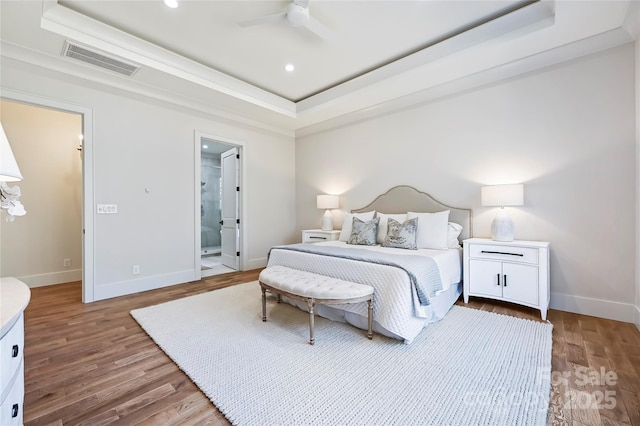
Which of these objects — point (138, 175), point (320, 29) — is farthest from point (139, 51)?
point (320, 29)

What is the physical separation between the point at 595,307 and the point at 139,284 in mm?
5434

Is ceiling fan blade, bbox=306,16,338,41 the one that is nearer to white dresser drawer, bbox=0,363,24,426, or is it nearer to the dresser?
the dresser

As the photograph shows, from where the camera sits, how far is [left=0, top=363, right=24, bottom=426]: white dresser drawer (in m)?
0.96

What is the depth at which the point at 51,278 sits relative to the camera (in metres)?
4.19

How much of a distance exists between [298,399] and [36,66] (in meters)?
4.28

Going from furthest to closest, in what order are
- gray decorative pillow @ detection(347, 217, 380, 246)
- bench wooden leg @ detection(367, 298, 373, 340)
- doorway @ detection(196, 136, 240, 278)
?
doorway @ detection(196, 136, 240, 278) < gray decorative pillow @ detection(347, 217, 380, 246) < bench wooden leg @ detection(367, 298, 373, 340)

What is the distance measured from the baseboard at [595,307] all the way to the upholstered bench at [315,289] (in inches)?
89.9

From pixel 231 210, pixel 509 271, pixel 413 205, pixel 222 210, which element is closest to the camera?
pixel 509 271

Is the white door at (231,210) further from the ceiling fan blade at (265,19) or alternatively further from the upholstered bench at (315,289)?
the ceiling fan blade at (265,19)

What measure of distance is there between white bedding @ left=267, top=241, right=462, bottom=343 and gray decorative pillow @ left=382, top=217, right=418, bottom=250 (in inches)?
5.5

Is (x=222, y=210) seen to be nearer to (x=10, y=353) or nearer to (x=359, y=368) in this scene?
(x=359, y=368)

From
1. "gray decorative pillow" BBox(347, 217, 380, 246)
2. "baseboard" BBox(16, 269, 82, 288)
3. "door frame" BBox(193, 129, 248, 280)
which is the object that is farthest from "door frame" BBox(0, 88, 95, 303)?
"gray decorative pillow" BBox(347, 217, 380, 246)

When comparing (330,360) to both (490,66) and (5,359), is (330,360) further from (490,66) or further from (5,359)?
(490,66)

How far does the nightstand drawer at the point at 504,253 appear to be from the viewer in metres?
2.79
